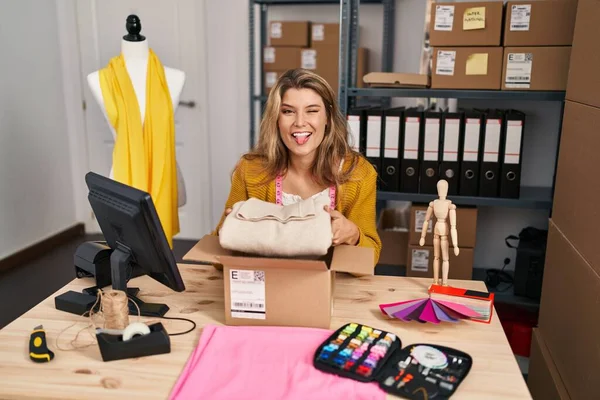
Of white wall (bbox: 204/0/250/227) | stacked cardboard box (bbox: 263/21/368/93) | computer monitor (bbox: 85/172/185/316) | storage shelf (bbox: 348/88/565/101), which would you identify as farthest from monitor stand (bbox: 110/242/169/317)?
white wall (bbox: 204/0/250/227)

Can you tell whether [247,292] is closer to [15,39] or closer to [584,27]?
[584,27]

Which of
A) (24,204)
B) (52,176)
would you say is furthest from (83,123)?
(24,204)

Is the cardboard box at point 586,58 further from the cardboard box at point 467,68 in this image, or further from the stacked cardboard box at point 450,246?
the stacked cardboard box at point 450,246

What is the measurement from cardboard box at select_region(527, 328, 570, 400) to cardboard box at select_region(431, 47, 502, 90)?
104 centimetres

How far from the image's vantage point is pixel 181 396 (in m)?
0.97

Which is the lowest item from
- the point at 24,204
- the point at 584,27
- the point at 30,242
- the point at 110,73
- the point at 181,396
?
the point at 30,242

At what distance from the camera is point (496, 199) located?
96.8 inches

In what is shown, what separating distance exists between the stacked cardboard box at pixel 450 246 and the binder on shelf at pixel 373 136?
272mm

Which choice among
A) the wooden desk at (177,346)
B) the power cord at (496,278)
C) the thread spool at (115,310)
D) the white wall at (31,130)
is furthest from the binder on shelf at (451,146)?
the white wall at (31,130)

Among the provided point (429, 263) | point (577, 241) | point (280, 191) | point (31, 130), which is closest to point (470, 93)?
point (429, 263)

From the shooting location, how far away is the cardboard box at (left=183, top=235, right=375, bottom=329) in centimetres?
115

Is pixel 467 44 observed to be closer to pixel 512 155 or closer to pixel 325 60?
pixel 512 155

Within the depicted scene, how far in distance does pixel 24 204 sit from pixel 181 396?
3.11 meters

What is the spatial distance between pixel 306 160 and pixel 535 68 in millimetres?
1184
